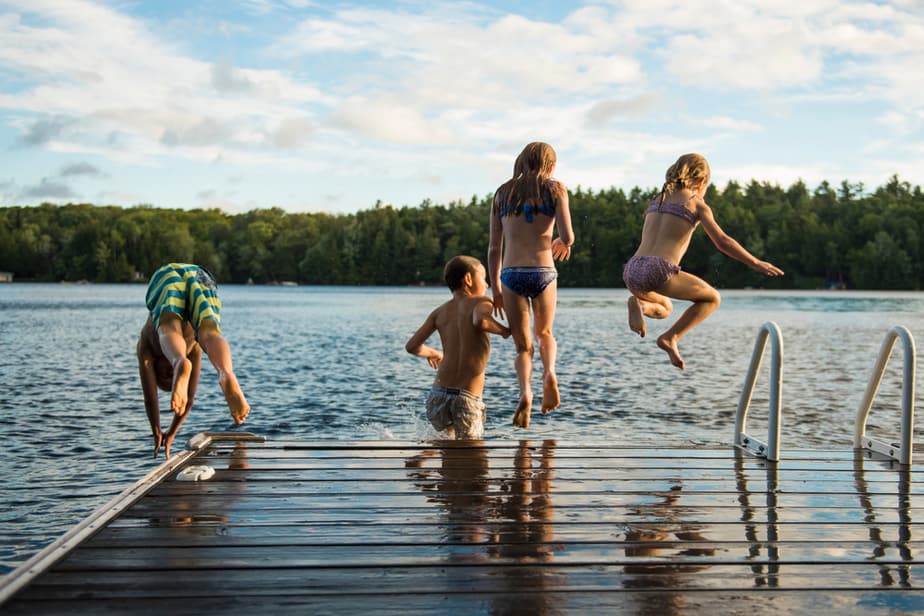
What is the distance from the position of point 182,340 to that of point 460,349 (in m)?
2.45

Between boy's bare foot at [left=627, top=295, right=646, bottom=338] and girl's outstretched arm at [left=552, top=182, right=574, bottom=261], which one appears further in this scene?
boy's bare foot at [left=627, top=295, right=646, bottom=338]

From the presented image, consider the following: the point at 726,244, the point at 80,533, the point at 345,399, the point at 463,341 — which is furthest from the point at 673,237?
the point at 345,399

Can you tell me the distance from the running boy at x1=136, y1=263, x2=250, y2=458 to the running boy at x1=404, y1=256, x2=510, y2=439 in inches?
70.9

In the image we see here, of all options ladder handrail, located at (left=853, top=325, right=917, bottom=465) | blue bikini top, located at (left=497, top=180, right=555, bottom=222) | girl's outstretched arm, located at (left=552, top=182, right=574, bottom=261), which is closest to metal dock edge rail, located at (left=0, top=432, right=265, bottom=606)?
blue bikini top, located at (left=497, top=180, right=555, bottom=222)

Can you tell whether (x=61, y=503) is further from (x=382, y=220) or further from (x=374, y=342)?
(x=382, y=220)

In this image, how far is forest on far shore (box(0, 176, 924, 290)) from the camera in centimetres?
11438

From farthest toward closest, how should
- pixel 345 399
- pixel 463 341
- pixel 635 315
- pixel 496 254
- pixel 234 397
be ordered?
pixel 345 399 < pixel 463 341 < pixel 496 254 < pixel 635 315 < pixel 234 397

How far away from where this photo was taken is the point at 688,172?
6.13 m

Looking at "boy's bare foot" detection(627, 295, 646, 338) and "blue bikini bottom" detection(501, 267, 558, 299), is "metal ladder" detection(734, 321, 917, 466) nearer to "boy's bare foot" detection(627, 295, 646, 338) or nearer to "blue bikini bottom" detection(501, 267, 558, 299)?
"boy's bare foot" detection(627, 295, 646, 338)

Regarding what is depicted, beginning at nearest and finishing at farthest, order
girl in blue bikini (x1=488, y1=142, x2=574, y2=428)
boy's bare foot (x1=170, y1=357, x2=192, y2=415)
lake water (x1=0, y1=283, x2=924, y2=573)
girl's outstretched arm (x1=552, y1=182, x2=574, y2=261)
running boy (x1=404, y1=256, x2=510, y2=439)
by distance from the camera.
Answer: boy's bare foot (x1=170, y1=357, x2=192, y2=415) < girl's outstretched arm (x1=552, y1=182, x2=574, y2=261) < girl in blue bikini (x1=488, y1=142, x2=574, y2=428) < running boy (x1=404, y1=256, x2=510, y2=439) < lake water (x1=0, y1=283, x2=924, y2=573)

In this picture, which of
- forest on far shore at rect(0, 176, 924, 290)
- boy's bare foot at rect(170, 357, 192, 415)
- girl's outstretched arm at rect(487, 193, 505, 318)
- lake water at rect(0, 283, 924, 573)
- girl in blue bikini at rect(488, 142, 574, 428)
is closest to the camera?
boy's bare foot at rect(170, 357, 192, 415)

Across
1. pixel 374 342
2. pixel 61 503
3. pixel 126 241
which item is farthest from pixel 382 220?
pixel 61 503

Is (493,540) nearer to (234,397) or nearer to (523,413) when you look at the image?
(234,397)

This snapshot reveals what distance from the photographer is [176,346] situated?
17.9ft
